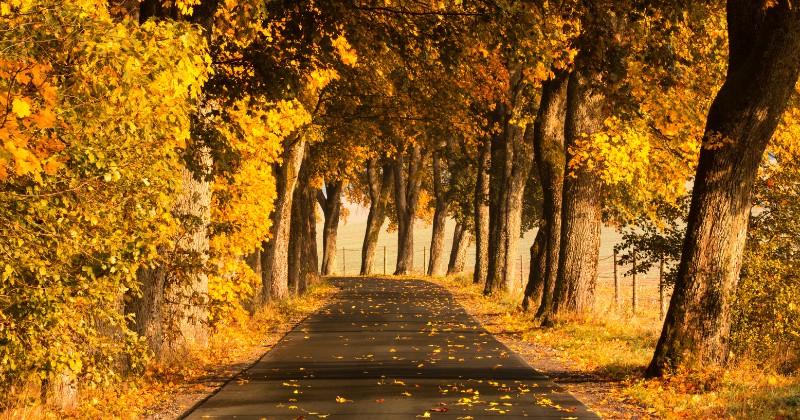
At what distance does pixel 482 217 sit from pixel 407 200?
14556 mm

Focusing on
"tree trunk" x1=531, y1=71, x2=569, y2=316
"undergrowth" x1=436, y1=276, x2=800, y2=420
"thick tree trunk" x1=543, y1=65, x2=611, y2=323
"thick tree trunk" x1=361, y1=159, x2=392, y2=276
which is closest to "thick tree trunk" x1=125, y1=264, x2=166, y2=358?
"undergrowth" x1=436, y1=276, x2=800, y2=420

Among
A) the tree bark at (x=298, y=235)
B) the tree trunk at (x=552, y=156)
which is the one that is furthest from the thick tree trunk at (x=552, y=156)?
the tree bark at (x=298, y=235)

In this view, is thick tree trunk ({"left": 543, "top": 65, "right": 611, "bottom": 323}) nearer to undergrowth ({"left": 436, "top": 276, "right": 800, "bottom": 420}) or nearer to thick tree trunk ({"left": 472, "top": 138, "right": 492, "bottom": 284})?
undergrowth ({"left": 436, "top": 276, "right": 800, "bottom": 420})

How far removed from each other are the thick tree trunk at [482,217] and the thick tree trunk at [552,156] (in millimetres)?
18019

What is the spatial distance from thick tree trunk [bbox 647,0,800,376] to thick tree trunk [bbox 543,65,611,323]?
877 cm

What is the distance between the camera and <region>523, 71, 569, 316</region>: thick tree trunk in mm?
25781

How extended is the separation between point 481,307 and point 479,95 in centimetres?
653

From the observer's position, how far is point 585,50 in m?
14.7

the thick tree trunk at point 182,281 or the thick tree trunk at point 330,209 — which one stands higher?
the thick tree trunk at point 330,209

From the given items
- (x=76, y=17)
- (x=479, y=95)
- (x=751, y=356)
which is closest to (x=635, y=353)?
(x=751, y=356)

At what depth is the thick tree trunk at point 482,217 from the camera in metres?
45.7

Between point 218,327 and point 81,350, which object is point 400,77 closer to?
point 218,327

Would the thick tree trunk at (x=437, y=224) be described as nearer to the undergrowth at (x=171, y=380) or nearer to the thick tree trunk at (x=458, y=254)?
the thick tree trunk at (x=458, y=254)

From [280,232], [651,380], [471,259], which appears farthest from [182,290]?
[471,259]
